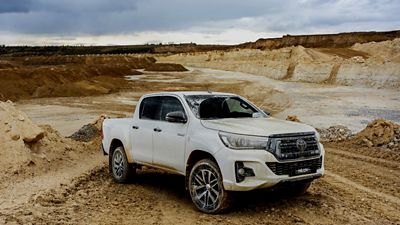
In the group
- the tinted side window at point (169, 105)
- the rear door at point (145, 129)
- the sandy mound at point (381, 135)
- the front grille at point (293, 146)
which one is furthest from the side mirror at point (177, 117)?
the sandy mound at point (381, 135)

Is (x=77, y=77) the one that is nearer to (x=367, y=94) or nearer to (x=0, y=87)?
(x=0, y=87)

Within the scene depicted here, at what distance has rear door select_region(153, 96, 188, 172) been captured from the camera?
7961 millimetres

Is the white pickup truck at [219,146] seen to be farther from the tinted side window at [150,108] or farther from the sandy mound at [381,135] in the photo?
the sandy mound at [381,135]

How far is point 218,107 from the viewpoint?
27.5 feet

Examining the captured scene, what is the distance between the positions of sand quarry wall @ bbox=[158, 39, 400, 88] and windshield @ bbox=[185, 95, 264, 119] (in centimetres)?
2788

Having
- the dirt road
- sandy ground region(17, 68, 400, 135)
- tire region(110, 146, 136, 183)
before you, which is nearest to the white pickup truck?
tire region(110, 146, 136, 183)

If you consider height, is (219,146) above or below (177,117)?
below

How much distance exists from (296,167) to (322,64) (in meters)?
37.8

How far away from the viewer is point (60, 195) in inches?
356

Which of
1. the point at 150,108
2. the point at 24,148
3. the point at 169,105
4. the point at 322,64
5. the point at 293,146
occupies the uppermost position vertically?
the point at 169,105

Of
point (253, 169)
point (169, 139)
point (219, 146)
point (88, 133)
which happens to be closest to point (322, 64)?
point (88, 133)

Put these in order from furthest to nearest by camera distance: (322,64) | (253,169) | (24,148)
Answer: (322,64)
(24,148)
(253,169)

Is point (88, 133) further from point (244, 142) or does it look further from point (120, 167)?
point (244, 142)

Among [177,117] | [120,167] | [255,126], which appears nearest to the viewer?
[255,126]
